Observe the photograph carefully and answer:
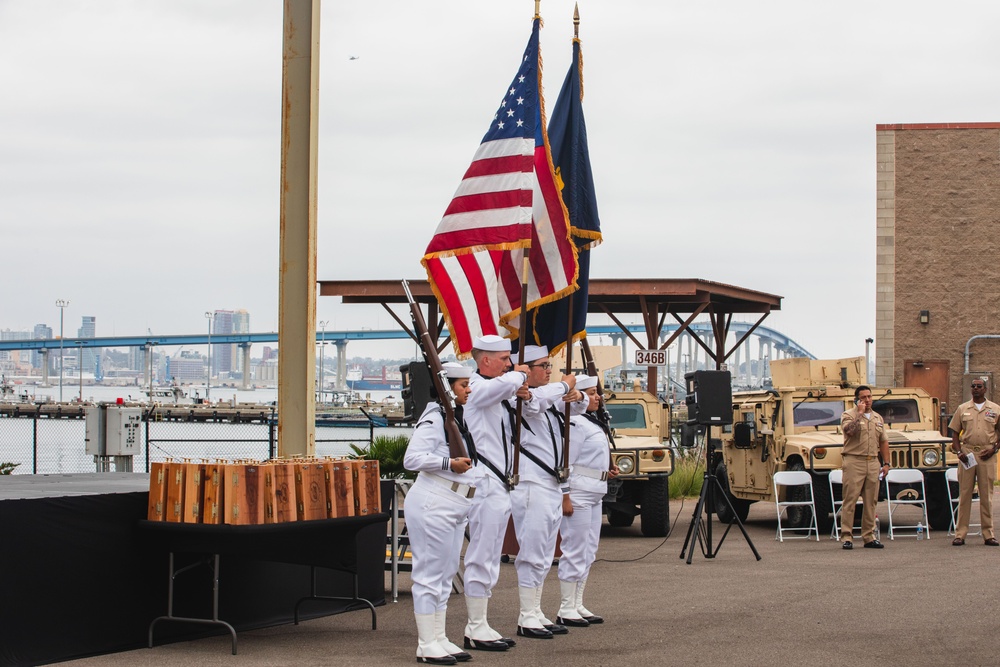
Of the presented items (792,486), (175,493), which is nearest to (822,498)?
(792,486)

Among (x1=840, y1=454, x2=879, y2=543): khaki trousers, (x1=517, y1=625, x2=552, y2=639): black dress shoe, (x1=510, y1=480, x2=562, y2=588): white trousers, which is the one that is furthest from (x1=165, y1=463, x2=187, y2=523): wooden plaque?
(x1=840, y1=454, x2=879, y2=543): khaki trousers

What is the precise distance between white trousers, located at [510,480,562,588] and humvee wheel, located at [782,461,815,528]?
8.02 meters

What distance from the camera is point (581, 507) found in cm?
962

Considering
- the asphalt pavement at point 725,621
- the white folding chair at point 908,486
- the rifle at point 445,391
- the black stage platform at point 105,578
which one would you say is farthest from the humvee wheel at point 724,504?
the rifle at point 445,391

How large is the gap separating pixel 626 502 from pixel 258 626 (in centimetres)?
800

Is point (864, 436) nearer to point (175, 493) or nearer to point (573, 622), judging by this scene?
point (573, 622)

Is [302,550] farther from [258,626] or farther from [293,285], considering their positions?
[293,285]

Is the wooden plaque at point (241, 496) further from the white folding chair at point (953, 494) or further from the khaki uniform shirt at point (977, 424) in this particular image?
the white folding chair at point (953, 494)

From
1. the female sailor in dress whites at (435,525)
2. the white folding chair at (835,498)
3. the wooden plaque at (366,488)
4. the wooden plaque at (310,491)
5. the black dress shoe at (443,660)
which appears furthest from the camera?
the white folding chair at (835,498)

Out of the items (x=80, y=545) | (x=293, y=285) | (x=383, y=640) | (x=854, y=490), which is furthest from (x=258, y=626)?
(x=854, y=490)

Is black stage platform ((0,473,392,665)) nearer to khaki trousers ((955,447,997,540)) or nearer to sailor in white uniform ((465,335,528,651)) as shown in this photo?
sailor in white uniform ((465,335,528,651))

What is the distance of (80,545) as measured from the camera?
8039 mm

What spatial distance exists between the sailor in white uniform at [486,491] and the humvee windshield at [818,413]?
9.57 m

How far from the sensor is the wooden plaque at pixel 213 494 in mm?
8164
